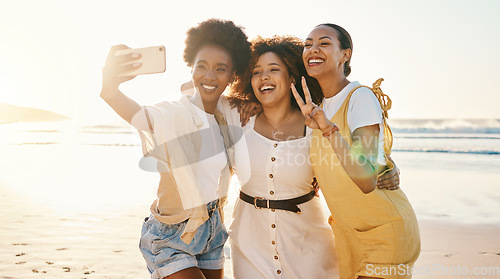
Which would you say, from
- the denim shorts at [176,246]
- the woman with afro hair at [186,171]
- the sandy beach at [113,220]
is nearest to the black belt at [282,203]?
the woman with afro hair at [186,171]

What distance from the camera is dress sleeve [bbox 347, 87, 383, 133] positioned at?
8.70 feet

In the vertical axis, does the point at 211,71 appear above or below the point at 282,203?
above

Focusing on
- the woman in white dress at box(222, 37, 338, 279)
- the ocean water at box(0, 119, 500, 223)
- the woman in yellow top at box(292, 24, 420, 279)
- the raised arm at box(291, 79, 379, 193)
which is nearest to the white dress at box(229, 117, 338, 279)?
the woman in white dress at box(222, 37, 338, 279)

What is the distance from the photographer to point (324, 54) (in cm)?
304

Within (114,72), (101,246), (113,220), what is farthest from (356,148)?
(113,220)

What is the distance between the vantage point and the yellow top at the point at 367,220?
8.82ft

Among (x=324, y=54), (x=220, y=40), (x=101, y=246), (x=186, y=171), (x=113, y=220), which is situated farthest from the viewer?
(x=113, y=220)

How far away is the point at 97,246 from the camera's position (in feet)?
18.1

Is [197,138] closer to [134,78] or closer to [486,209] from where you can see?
Answer: [134,78]

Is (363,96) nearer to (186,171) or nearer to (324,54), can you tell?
(324,54)

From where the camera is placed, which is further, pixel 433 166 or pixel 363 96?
pixel 433 166

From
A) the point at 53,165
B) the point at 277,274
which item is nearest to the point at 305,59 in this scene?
the point at 277,274

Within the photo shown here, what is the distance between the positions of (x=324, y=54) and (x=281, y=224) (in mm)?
1235

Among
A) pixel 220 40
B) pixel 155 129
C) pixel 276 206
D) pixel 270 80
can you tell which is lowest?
pixel 276 206
